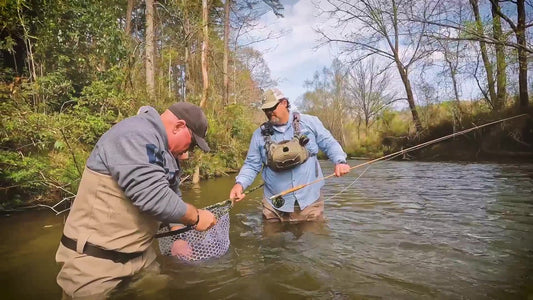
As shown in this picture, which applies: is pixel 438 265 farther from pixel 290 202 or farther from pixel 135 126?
pixel 135 126

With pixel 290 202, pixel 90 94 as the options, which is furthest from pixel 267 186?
pixel 90 94

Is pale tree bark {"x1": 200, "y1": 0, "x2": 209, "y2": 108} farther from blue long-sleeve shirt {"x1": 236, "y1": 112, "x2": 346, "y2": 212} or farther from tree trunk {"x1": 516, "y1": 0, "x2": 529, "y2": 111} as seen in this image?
tree trunk {"x1": 516, "y1": 0, "x2": 529, "y2": 111}

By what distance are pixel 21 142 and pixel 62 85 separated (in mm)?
2761

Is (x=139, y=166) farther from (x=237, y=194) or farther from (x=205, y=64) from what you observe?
(x=205, y=64)

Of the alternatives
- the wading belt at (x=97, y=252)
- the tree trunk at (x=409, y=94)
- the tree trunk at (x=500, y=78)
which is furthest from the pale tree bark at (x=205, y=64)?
A: the tree trunk at (x=409, y=94)

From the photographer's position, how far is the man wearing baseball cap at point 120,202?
2254mm

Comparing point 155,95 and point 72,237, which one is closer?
point 72,237

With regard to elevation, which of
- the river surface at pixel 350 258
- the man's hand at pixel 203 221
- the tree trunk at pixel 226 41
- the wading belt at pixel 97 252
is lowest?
the river surface at pixel 350 258

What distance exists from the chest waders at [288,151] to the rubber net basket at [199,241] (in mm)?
1145

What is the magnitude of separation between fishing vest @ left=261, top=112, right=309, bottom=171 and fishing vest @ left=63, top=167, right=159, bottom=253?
2351mm

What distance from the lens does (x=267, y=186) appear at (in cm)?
494

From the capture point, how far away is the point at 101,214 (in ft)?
7.74

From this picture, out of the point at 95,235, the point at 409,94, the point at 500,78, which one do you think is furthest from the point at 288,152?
the point at 409,94

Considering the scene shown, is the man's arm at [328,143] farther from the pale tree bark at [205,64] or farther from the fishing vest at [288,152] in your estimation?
the pale tree bark at [205,64]
